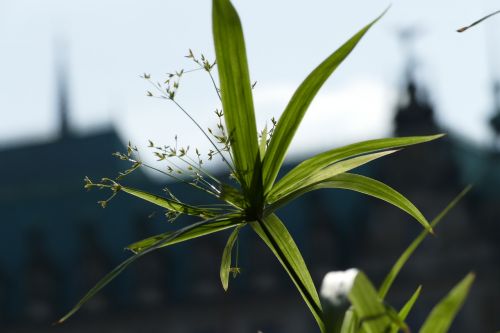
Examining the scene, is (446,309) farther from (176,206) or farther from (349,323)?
(176,206)

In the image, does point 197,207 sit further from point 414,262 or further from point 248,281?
point 248,281

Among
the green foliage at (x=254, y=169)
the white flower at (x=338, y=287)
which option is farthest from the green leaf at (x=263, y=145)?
the white flower at (x=338, y=287)

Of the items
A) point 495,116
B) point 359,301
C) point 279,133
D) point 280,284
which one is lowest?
point 280,284

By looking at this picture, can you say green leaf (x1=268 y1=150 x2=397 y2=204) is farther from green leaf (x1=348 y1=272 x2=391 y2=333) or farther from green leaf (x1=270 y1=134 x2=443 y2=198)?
green leaf (x1=348 y1=272 x2=391 y2=333)

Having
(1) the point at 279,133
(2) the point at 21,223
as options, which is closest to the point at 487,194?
(2) the point at 21,223

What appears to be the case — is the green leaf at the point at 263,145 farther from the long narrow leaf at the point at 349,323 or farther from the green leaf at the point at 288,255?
the long narrow leaf at the point at 349,323

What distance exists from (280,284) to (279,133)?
3417 centimetres

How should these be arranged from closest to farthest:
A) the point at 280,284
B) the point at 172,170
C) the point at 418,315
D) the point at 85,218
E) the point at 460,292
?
the point at 460,292
the point at 172,170
the point at 418,315
the point at 280,284
the point at 85,218

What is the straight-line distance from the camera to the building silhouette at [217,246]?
107 ft

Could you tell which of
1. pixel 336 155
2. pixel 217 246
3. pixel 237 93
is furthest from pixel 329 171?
pixel 217 246

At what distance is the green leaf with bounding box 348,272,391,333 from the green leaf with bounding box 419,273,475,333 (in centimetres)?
5

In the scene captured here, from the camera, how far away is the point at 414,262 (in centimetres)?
3284

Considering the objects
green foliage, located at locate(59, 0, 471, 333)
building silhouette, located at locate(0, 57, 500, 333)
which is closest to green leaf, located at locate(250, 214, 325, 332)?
green foliage, located at locate(59, 0, 471, 333)

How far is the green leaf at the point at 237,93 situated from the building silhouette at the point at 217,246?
30.3 m
